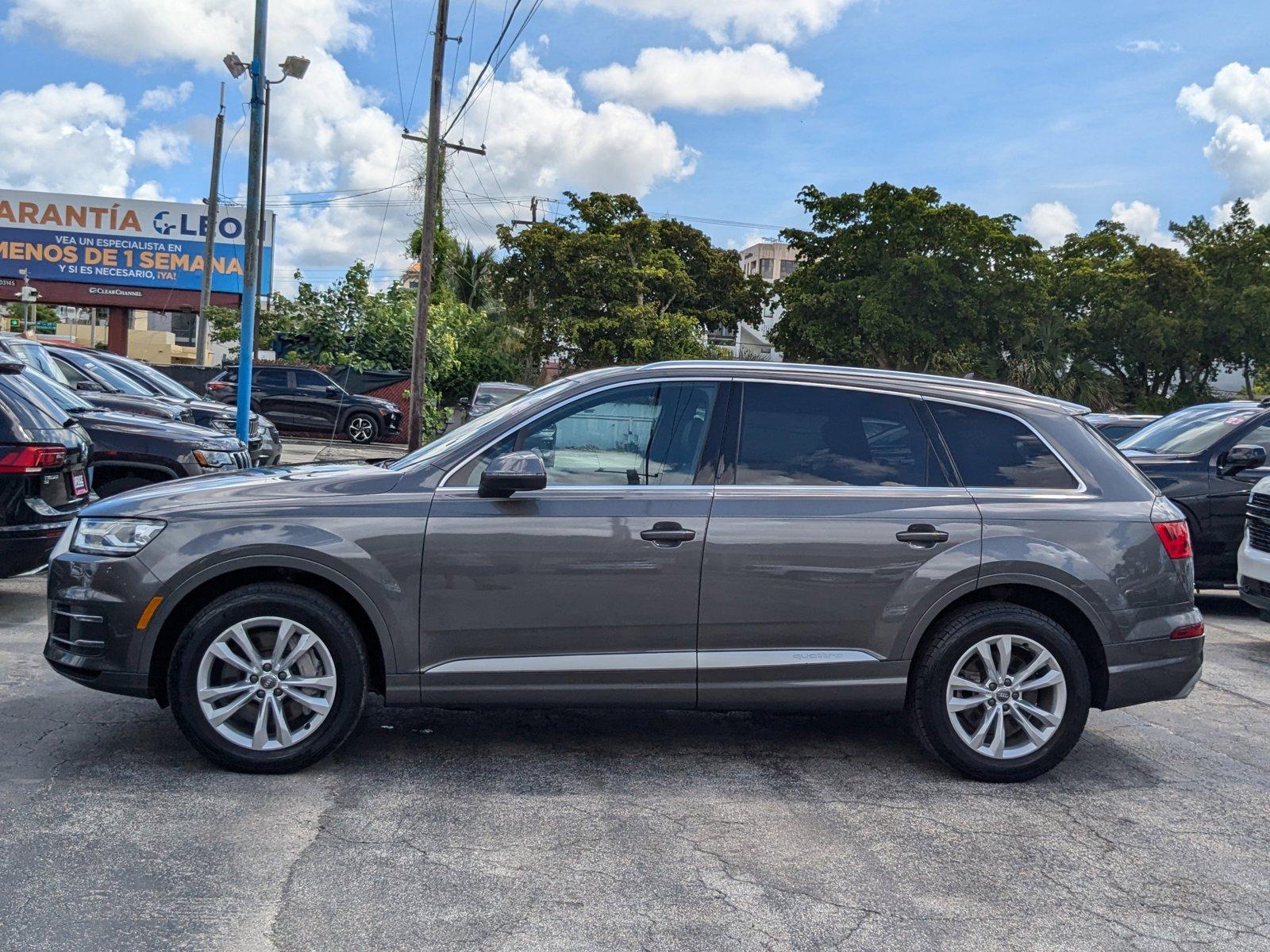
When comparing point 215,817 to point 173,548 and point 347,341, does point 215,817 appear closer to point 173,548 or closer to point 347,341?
point 173,548

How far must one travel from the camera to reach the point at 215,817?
4430mm

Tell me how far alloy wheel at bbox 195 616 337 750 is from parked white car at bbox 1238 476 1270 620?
244 inches

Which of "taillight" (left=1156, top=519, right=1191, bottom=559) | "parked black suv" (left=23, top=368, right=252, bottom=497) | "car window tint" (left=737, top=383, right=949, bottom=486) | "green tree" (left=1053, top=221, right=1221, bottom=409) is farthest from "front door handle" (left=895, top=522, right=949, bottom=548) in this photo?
"green tree" (left=1053, top=221, right=1221, bottom=409)

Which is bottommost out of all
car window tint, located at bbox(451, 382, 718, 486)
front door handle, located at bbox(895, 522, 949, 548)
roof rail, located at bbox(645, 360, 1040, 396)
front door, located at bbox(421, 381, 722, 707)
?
front door, located at bbox(421, 381, 722, 707)

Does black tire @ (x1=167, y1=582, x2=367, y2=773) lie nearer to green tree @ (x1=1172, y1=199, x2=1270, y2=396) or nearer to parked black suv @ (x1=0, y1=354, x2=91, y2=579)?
parked black suv @ (x1=0, y1=354, x2=91, y2=579)

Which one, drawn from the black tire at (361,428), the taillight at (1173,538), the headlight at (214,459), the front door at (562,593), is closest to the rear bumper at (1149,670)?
the taillight at (1173,538)

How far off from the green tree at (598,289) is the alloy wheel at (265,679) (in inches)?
1447

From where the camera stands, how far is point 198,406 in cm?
1555

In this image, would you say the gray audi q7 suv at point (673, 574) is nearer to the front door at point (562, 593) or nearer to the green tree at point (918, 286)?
the front door at point (562, 593)

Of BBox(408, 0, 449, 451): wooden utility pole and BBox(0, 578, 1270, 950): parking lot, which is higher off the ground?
BBox(408, 0, 449, 451): wooden utility pole

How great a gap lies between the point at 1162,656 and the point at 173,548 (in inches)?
163

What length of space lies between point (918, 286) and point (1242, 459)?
37104mm

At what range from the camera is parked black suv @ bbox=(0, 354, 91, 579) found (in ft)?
24.3

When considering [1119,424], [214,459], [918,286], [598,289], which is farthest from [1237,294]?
[214,459]
